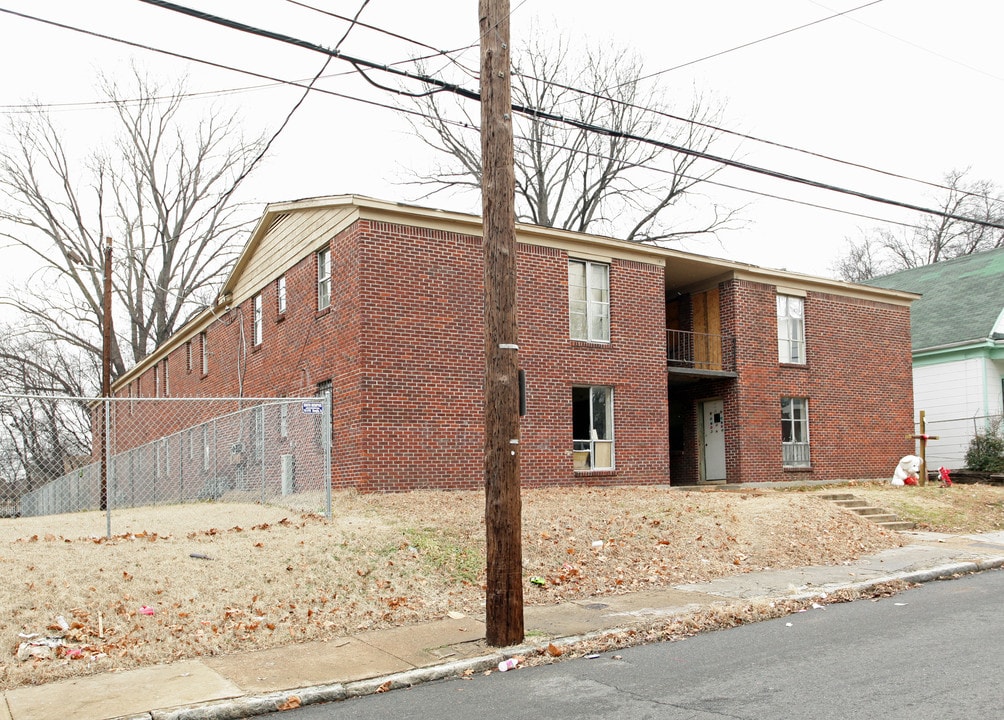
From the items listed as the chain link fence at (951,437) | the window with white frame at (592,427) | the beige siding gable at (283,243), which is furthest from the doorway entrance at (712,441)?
the beige siding gable at (283,243)

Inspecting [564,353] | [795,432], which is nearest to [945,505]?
[795,432]

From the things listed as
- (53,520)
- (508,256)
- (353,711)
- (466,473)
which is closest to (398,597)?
(353,711)

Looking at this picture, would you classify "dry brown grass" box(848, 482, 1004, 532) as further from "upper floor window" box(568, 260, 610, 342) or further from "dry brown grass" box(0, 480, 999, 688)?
"upper floor window" box(568, 260, 610, 342)

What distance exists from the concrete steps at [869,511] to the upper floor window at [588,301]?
19.6ft

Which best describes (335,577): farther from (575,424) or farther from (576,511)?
(575,424)

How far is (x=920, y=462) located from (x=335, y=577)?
1730 centimetres

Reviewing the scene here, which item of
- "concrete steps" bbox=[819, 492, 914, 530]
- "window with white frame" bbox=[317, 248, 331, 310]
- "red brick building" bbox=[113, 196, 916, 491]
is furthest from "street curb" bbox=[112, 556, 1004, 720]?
"window with white frame" bbox=[317, 248, 331, 310]

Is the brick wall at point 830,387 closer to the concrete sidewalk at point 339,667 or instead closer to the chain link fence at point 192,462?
the chain link fence at point 192,462

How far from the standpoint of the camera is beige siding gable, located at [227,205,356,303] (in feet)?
61.9

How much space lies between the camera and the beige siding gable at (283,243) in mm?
18853

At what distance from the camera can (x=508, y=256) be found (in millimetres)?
8461

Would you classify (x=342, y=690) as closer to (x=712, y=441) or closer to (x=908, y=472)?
(x=712, y=441)

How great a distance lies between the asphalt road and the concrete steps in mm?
7776

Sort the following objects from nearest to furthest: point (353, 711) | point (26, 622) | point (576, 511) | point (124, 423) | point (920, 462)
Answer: point (353, 711) < point (26, 622) < point (576, 511) < point (920, 462) < point (124, 423)
